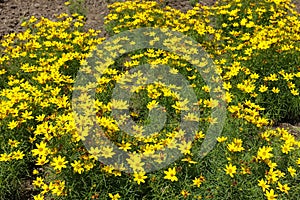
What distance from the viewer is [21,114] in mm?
3707

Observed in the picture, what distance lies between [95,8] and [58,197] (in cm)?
502

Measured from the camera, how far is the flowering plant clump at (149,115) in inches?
123

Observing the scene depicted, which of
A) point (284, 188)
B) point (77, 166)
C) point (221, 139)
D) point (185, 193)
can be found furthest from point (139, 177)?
point (284, 188)

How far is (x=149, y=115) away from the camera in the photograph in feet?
13.4

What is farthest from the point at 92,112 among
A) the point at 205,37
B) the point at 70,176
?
the point at 205,37

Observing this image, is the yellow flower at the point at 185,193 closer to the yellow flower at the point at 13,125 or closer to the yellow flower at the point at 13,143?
the yellow flower at the point at 13,143

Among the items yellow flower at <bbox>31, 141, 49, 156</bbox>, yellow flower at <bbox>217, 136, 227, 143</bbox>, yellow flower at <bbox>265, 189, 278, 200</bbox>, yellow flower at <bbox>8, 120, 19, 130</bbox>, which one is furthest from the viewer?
yellow flower at <bbox>8, 120, 19, 130</bbox>

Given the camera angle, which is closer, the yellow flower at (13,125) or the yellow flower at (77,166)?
the yellow flower at (77,166)

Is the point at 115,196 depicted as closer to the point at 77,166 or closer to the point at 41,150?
the point at 77,166

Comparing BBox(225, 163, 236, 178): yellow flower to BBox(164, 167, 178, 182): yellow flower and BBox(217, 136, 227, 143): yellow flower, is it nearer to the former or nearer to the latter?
BBox(217, 136, 227, 143): yellow flower

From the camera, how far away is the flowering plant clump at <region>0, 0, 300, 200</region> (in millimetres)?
3135

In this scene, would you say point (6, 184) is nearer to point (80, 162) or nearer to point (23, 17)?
point (80, 162)

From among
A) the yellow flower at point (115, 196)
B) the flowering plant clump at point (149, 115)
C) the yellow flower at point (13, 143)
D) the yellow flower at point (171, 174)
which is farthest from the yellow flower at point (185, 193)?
the yellow flower at point (13, 143)

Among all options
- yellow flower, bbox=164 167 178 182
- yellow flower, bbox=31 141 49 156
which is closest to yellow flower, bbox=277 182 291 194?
yellow flower, bbox=164 167 178 182
